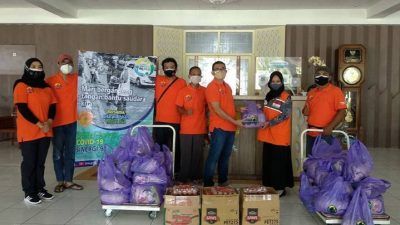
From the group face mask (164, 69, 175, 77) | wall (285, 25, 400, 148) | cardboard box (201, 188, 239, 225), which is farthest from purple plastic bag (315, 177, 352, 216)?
wall (285, 25, 400, 148)

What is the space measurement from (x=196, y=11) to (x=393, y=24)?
13.8ft

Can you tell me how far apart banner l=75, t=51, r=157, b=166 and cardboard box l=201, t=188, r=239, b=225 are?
5.53ft

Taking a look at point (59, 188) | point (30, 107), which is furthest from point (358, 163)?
point (59, 188)

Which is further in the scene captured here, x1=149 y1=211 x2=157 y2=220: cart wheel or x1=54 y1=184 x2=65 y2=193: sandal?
x1=54 y1=184 x2=65 y2=193: sandal

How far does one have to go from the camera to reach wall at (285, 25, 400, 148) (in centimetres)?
850

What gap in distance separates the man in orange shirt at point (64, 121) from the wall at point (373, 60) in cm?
557

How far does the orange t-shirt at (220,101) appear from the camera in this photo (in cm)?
400

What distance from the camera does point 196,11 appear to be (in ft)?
28.5

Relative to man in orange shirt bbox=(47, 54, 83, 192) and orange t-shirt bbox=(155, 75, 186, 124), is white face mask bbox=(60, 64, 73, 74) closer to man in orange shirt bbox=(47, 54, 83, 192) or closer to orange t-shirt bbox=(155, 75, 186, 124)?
man in orange shirt bbox=(47, 54, 83, 192)

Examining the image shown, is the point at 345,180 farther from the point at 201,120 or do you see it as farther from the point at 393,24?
the point at 393,24

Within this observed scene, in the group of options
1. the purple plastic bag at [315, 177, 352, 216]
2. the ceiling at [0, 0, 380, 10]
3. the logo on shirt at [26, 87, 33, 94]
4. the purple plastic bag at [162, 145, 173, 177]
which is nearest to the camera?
the purple plastic bag at [315, 177, 352, 216]

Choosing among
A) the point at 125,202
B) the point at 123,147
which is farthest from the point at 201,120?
the point at 125,202

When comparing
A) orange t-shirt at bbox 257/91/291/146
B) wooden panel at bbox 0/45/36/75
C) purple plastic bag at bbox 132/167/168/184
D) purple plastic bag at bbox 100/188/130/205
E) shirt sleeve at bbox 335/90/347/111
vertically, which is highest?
wooden panel at bbox 0/45/36/75

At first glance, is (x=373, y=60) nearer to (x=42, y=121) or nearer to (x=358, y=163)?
(x=358, y=163)
